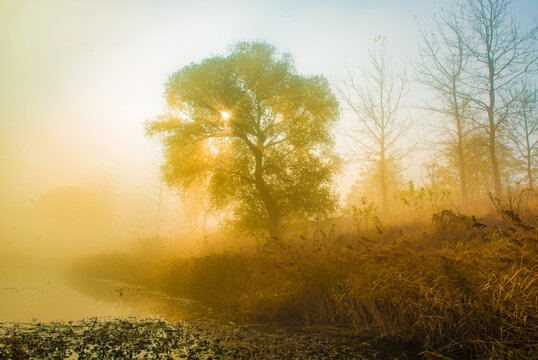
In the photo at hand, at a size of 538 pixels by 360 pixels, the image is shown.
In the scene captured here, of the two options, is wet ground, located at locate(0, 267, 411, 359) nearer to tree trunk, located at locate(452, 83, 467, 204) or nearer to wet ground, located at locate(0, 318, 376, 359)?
wet ground, located at locate(0, 318, 376, 359)

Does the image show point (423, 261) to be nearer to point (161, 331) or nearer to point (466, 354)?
point (466, 354)

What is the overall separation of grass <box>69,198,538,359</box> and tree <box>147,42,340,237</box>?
214 inches

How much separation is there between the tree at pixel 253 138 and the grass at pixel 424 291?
543 cm

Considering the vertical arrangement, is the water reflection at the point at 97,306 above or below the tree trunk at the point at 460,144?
below

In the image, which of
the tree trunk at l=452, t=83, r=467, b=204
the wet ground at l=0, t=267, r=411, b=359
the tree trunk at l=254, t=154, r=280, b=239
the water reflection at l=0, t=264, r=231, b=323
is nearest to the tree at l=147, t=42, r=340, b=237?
the tree trunk at l=254, t=154, r=280, b=239

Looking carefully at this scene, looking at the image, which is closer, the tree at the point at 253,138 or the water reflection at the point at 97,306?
the water reflection at the point at 97,306

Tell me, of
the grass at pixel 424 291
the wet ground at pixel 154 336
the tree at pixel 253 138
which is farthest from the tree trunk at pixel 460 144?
the wet ground at pixel 154 336

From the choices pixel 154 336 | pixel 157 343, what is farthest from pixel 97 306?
pixel 157 343

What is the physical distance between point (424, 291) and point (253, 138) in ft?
37.3

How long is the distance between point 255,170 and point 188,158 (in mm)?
3262

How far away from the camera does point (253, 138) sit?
14672mm

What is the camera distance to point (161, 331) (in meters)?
5.60

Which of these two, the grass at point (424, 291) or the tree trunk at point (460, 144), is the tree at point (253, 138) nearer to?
the grass at point (424, 291)

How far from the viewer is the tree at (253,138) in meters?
13.8
